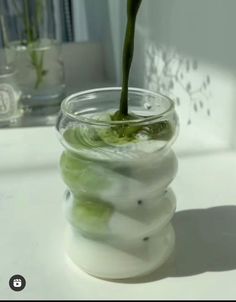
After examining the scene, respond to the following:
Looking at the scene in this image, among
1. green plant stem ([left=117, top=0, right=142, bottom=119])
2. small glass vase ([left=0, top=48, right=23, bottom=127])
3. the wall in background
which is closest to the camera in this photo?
green plant stem ([left=117, top=0, right=142, bottom=119])

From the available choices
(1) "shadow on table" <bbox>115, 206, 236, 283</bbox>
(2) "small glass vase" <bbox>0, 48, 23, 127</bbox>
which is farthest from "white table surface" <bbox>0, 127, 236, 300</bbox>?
(2) "small glass vase" <bbox>0, 48, 23, 127</bbox>

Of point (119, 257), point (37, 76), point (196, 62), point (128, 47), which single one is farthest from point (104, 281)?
point (37, 76)

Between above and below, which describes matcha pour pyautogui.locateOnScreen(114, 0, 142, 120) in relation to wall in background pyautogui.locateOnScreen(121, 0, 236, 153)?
above

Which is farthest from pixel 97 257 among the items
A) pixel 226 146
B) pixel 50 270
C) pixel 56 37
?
pixel 56 37

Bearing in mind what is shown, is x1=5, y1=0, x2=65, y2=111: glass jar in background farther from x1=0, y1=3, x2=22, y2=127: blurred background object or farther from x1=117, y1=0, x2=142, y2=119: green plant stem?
x1=117, y1=0, x2=142, y2=119: green plant stem

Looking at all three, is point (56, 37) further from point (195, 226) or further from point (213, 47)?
point (195, 226)

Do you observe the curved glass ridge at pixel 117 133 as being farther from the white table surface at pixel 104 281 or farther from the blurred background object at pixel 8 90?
the blurred background object at pixel 8 90

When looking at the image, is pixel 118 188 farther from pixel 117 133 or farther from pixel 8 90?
pixel 8 90
